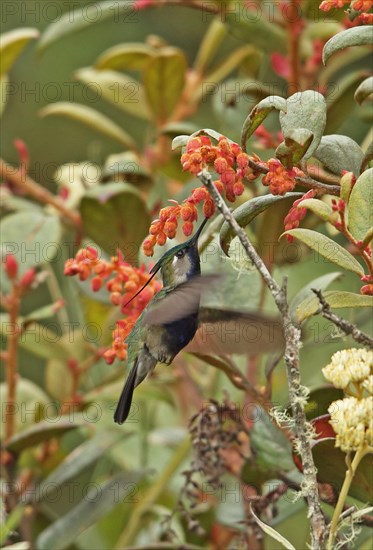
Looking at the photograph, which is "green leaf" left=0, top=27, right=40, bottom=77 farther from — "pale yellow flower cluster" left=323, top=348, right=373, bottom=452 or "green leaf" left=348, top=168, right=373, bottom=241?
"pale yellow flower cluster" left=323, top=348, right=373, bottom=452

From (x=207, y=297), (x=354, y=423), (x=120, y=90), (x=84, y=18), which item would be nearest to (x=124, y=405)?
(x=207, y=297)

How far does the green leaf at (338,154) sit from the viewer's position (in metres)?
1.19

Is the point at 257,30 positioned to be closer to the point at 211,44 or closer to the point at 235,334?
the point at 211,44

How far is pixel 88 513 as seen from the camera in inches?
64.7

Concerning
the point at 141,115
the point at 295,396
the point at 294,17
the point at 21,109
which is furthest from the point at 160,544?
the point at 21,109

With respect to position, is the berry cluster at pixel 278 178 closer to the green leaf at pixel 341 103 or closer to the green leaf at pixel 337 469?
the green leaf at pixel 337 469

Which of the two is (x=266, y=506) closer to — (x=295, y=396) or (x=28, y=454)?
(x=295, y=396)

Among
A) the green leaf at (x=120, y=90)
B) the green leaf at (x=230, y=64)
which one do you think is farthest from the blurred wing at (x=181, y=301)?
the green leaf at (x=120, y=90)

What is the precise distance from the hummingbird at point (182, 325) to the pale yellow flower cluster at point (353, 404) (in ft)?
0.64

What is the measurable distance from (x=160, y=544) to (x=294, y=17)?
32.3 inches

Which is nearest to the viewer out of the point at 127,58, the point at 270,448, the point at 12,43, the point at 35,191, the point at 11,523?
the point at 270,448

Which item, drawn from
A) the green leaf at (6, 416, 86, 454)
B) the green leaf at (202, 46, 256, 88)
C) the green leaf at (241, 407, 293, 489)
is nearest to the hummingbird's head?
the green leaf at (241, 407, 293, 489)

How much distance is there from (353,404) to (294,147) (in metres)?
0.27

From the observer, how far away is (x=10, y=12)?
459cm
